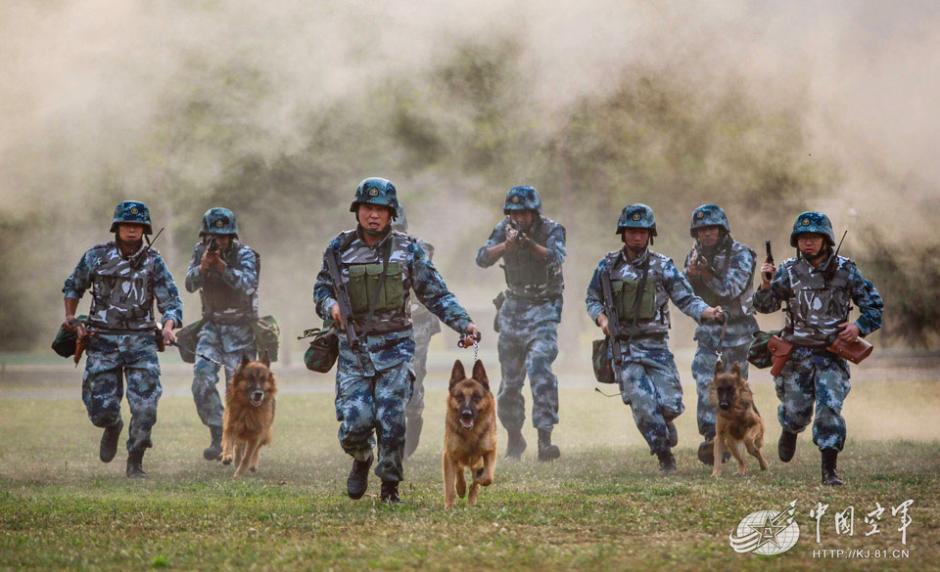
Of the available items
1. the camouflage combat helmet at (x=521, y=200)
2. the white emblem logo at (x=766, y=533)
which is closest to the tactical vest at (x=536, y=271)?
the camouflage combat helmet at (x=521, y=200)

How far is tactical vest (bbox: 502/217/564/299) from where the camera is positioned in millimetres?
15109

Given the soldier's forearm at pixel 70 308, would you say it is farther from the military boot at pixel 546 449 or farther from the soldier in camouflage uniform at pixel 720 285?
the soldier in camouflage uniform at pixel 720 285

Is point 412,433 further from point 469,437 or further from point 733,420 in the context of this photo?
point 469,437

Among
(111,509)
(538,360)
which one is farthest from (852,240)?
(111,509)

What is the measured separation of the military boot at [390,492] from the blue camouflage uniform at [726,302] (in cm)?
514

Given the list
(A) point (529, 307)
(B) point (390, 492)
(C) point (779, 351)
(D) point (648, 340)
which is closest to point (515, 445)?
(A) point (529, 307)

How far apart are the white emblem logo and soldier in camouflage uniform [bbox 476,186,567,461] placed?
19.3 feet

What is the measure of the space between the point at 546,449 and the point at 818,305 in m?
4.27

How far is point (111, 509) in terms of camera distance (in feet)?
33.1

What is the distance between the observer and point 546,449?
14.9m

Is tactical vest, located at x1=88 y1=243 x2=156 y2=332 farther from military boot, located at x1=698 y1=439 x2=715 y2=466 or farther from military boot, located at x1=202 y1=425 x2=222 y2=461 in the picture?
military boot, located at x1=698 y1=439 x2=715 y2=466

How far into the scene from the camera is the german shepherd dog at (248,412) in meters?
13.7

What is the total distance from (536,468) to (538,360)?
154 cm

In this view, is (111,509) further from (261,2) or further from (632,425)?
(261,2)
